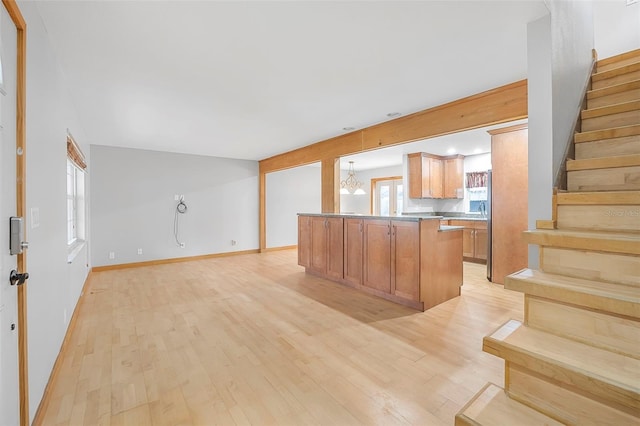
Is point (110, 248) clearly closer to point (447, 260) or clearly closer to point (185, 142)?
point (185, 142)

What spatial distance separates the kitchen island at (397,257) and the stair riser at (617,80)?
1.93m

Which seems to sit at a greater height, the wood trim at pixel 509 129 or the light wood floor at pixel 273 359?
the wood trim at pixel 509 129

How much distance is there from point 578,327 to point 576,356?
0.18 m

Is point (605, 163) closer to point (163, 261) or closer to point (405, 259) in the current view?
point (405, 259)

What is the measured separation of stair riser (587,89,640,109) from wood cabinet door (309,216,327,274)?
3340 mm

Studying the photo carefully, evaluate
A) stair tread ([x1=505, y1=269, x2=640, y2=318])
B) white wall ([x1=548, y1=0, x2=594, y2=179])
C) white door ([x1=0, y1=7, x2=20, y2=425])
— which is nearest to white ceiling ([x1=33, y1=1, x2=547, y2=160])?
white wall ([x1=548, y1=0, x2=594, y2=179])

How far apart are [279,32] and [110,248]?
5.48 meters

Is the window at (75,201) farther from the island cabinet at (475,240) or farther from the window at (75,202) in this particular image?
the island cabinet at (475,240)

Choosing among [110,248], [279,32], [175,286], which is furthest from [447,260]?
[110,248]

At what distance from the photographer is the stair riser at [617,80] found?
258 centimetres

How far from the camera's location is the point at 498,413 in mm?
1182

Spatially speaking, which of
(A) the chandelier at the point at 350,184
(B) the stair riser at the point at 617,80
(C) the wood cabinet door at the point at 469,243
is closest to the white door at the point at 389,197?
(A) the chandelier at the point at 350,184

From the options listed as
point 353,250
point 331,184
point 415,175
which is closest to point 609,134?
point 353,250

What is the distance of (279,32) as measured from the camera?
2.03 meters
